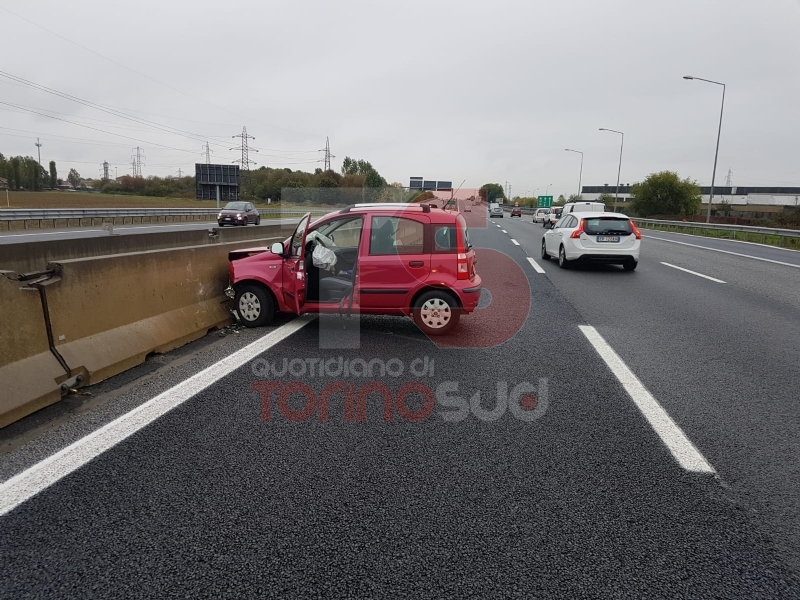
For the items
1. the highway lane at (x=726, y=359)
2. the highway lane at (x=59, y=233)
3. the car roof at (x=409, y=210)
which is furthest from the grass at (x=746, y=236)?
the highway lane at (x=59, y=233)

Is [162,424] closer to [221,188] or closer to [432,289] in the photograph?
[432,289]

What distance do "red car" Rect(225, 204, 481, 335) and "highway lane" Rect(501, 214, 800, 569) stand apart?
218 cm

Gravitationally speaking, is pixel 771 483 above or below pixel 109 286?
below

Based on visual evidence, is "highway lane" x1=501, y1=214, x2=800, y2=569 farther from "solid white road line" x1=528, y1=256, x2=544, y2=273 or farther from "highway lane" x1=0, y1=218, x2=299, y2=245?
"highway lane" x1=0, y1=218, x2=299, y2=245

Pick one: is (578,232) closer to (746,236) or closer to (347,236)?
(347,236)

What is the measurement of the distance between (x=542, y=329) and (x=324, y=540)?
17.1 feet

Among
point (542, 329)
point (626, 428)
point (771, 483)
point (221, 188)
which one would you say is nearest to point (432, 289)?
point (542, 329)

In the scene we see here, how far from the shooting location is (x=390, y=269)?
21.6ft

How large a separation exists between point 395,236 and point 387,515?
4.36m

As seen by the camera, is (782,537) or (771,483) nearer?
(782,537)

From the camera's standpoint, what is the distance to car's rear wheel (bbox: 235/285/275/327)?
6.97m

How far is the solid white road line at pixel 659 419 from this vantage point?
11.3ft

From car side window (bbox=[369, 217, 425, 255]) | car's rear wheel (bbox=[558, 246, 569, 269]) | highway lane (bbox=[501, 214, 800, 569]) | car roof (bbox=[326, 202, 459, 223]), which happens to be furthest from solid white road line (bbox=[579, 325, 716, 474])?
car's rear wheel (bbox=[558, 246, 569, 269])

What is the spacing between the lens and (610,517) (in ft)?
9.19
